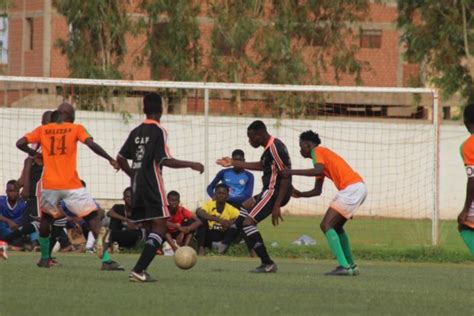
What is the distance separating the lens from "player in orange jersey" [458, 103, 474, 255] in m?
13.5

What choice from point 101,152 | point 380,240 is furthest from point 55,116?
point 380,240

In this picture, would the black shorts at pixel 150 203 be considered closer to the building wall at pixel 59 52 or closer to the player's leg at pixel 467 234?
the player's leg at pixel 467 234

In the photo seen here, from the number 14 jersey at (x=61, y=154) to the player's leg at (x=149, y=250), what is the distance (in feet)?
5.92

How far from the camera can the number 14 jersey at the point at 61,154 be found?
15047mm

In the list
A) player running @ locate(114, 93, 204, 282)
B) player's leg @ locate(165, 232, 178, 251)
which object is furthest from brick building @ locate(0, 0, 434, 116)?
player running @ locate(114, 93, 204, 282)

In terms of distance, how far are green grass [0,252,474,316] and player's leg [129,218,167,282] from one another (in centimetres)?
14

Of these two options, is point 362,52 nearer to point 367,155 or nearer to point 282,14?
point 282,14

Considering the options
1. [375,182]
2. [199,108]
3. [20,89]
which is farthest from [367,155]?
[20,89]

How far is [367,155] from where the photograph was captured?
33375mm

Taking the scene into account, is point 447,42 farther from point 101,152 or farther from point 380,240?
point 101,152

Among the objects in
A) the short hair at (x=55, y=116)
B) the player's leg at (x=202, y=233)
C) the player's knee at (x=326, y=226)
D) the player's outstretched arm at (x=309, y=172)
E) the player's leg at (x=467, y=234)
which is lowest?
the player's leg at (x=202, y=233)

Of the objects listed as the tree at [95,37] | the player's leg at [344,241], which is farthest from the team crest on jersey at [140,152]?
the tree at [95,37]

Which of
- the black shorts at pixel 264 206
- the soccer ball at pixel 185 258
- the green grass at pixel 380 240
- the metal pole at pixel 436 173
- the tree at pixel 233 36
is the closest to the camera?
the soccer ball at pixel 185 258

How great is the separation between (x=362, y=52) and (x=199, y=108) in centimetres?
1772
